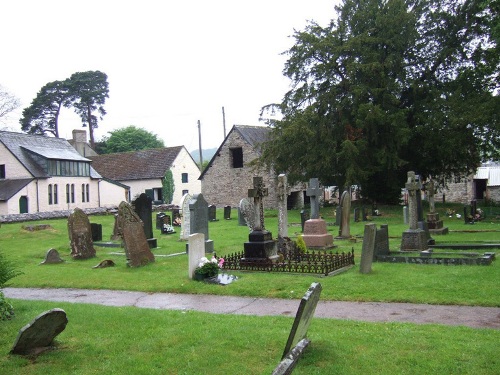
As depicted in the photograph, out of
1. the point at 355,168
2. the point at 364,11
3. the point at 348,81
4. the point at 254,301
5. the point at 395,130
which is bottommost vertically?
the point at 254,301

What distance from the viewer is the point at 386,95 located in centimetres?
3297

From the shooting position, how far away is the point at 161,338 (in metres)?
7.06

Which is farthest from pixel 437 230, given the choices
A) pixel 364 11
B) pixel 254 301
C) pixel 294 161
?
pixel 364 11

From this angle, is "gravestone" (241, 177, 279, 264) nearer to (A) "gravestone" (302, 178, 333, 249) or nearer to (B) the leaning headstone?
(A) "gravestone" (302, 178, 333, 249)

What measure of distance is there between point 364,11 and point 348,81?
5.60 m

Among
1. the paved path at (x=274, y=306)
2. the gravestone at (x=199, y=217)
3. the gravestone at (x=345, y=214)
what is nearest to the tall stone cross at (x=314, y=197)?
the gravestone at (x=345, y=214)

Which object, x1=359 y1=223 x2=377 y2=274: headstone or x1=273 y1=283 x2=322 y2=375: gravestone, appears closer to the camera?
x1=273 y1=283 x2=322 y2=375: gravestone

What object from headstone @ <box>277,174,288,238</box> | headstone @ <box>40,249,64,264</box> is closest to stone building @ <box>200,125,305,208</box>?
headstone @ <box>277,174,288,238</box>

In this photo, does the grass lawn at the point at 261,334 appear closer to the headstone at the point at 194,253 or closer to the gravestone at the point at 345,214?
the headstone at the point at 194,253

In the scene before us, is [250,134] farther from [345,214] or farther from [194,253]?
[194,253]

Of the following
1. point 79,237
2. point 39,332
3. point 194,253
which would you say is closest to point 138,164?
point 79,237

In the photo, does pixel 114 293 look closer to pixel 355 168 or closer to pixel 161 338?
pixel 161 338

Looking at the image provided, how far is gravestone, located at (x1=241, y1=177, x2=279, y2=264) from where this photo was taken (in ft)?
45.5

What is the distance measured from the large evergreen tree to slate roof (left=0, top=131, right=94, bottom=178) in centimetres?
2136
